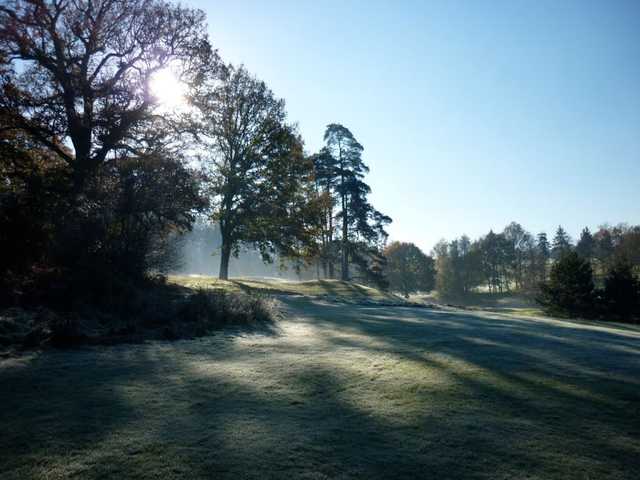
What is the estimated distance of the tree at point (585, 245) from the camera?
73938 mm

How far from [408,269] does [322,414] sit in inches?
2598

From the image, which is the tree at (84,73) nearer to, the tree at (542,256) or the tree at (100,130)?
the tree at (100,130)

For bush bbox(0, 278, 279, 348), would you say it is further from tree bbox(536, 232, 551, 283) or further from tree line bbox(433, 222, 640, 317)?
tree bbox(536, 232, 551, 283)

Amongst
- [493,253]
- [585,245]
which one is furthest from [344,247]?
[585,245]

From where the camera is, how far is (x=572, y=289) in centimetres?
2939

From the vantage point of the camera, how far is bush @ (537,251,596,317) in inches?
1147

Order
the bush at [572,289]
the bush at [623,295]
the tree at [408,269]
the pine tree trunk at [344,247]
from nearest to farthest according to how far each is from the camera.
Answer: the bush at [623,295] → the bush at [572,289] → the pine tree trunk at [344,247] → the tree at [408,269]

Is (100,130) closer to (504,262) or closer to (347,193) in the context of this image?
(347,193)

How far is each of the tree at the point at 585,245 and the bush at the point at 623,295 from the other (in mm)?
51245

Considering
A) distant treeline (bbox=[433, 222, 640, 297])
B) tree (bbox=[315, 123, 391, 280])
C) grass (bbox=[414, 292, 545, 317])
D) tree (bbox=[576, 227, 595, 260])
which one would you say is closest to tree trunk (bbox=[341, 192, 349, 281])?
tree (bbox=[315, 123, 391, 280])

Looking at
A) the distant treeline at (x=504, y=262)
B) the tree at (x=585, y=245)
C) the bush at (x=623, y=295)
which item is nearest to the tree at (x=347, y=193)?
the bush at (x=623, y=295)

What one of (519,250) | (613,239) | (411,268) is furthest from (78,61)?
(613,239)

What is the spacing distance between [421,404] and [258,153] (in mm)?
21915

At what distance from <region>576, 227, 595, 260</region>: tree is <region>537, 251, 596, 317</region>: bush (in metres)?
52.5
